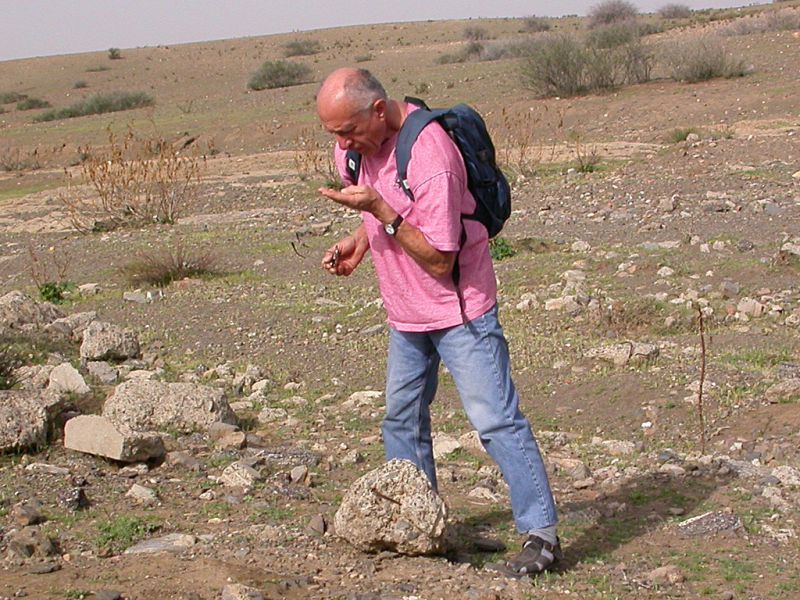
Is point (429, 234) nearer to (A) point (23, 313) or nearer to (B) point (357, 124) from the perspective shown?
(B) point (357, 124)

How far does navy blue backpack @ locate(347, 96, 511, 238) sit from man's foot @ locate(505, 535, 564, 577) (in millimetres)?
995

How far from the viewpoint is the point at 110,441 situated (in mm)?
5207

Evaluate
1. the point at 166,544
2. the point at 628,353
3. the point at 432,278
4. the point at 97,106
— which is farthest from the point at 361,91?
the point at 97,106

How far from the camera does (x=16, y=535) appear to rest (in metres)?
4.24

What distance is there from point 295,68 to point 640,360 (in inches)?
1262

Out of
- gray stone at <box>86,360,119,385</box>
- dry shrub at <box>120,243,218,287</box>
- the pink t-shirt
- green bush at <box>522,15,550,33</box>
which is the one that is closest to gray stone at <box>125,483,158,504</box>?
the pink t-shirt

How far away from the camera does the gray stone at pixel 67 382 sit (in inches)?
259

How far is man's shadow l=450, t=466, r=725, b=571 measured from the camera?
427 centimetres

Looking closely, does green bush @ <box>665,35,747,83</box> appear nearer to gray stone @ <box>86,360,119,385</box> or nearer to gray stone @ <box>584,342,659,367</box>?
gray stone @ <box>584,342,659,367</box>

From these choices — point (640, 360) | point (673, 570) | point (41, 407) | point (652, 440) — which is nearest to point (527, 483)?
point (673, 570)

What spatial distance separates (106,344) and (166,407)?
6.87 ft

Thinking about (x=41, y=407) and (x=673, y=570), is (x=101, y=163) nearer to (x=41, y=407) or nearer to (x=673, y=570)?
(x=41, y=407)

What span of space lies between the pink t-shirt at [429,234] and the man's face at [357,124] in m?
0.08

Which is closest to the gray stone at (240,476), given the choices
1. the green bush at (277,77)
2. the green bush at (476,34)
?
the green bush at (277,77)
